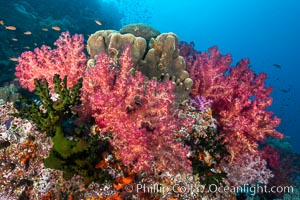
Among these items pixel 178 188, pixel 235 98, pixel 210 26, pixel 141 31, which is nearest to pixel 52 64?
pixel 141 31

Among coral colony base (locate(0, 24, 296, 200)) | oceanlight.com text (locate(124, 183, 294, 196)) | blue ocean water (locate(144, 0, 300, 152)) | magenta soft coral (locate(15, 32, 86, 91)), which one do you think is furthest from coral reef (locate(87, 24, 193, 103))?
blue ocean water (locate(144, 0, 300, 152))

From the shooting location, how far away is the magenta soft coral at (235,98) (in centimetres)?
469

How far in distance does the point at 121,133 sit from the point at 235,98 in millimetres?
2924

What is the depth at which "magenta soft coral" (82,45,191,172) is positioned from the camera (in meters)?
3.34

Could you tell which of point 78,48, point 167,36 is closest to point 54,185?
point 78,48

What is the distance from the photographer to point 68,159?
3.29 meters

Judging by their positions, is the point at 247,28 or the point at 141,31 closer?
the point at 141,31

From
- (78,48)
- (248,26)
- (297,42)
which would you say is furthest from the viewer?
(248,26)

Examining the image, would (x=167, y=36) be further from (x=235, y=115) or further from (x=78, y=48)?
(x=235, y=115)

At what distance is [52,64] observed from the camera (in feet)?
14.3

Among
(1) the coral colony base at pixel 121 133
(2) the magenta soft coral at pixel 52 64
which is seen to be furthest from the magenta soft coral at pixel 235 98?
(2) the magenta soft coral at pixel 52 64

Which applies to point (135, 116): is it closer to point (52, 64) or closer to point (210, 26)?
point (52, 64)

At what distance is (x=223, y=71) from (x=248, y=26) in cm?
17466

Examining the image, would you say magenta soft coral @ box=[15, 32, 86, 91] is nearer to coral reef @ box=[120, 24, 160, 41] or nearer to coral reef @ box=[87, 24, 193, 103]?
coral reef @ box=[87, 24, 193, 103]
